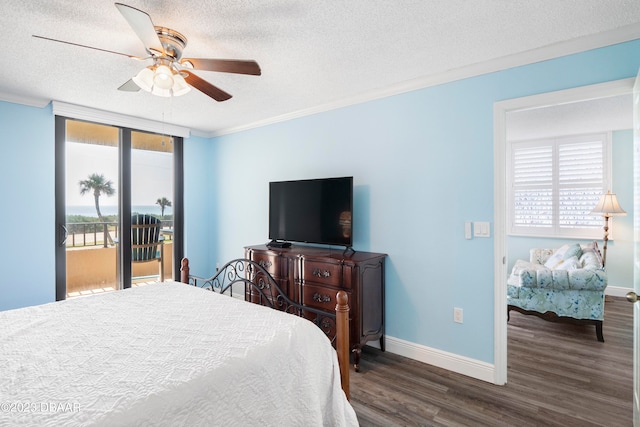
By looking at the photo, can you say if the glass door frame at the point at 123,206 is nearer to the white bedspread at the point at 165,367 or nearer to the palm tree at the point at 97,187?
the palm tree at the point at 97,187

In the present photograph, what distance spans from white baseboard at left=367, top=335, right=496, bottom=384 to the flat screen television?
1018mm

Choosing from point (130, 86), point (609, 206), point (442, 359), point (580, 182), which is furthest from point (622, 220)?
point (130, 86)

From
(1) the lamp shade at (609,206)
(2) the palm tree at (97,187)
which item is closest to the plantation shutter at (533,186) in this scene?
(1) the lamp shade at (609,206)

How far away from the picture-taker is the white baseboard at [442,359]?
2475mm

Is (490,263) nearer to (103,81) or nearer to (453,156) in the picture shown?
(453,156)

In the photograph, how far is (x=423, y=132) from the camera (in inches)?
110

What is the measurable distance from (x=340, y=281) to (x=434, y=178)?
1.20m

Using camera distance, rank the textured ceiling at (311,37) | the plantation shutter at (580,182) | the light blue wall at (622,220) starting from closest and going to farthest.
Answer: the textured ceiling at (311,37)
the light blue wall at (622,220)
the plantation shutter at (580,182)

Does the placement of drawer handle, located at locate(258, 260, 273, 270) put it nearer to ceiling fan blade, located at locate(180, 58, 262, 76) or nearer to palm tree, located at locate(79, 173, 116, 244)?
ceiling fan blade, located at locate(180, 58, 262, 76)

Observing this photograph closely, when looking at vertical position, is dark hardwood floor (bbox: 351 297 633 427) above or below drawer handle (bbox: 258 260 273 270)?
below

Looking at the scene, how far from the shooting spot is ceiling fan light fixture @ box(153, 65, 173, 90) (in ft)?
6.11

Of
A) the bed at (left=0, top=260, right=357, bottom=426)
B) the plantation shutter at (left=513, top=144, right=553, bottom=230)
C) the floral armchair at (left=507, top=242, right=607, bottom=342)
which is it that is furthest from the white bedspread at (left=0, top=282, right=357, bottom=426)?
the plantation shutter at (left=513, top=144, right=553, bottom=230)

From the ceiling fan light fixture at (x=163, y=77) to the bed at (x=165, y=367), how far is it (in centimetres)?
132

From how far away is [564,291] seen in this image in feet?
11.1
